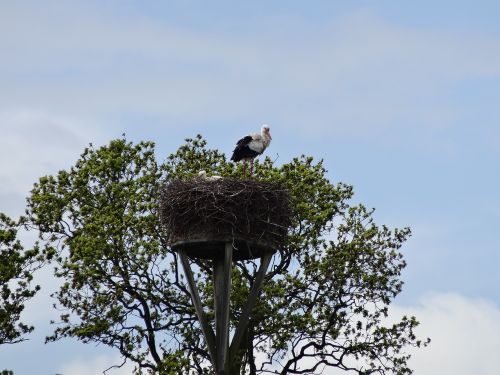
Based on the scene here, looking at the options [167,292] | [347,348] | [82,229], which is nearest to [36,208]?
[82,229]

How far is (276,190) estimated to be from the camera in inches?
964

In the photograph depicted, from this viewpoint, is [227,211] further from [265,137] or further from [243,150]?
[265,137]

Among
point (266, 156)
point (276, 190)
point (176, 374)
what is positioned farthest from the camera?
point (266, 156)

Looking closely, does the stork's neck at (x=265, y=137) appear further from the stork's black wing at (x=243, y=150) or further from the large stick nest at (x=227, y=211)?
the large stick nest at (x=227, y=211)

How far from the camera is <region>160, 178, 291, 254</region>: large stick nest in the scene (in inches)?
931

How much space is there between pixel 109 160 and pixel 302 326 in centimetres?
703

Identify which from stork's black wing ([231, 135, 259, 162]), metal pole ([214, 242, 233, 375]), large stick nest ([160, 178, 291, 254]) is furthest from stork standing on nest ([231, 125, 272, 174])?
metal pole ([214, 242, 233, 375])

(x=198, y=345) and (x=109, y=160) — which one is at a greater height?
(x=109, y=160)

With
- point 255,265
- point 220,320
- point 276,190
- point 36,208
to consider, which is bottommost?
point 220,320

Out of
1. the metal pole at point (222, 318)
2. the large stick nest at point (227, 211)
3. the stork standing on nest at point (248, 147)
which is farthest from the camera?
the stork standing on nest at point (248, 147)

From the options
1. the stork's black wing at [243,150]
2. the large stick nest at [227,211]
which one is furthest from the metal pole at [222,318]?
the stork's black wing at [243,150]

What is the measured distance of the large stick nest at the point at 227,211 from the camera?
23.6 m

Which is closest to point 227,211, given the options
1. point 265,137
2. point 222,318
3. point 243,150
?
point 222,318

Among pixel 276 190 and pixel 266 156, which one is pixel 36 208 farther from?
pixel 276 190
